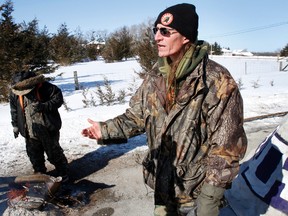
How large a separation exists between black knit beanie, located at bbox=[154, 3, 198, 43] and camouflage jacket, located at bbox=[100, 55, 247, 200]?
21 cm

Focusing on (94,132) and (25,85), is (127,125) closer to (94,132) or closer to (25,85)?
(94,132)

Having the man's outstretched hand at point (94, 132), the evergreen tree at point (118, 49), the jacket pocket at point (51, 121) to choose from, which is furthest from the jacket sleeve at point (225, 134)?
the evergreen tree at point (118, 49)

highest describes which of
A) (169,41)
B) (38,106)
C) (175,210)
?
(169,41)

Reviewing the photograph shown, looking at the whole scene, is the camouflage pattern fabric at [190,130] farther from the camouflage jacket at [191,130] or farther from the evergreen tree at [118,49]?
the evergreen tree at [118,49]

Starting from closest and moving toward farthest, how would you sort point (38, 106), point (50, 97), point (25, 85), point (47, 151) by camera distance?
point (25, 85), point (38, 106), point (50, 97), point (47, 151)

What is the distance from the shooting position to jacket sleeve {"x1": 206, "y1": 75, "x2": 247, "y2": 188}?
176 cm

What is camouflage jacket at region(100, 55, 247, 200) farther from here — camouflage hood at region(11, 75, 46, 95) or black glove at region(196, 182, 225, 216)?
camouflage hood at region(11, 75, 46, 95)

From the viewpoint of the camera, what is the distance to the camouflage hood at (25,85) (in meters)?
3.89

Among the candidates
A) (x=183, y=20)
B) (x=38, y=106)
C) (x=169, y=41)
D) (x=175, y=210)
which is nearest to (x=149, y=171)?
(x=175, y=210)

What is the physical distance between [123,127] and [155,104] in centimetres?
33

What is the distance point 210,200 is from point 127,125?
0.79 m

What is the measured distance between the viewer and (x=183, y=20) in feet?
6.31

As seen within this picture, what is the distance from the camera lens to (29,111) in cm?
414

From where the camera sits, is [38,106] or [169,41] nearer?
[169,41]
